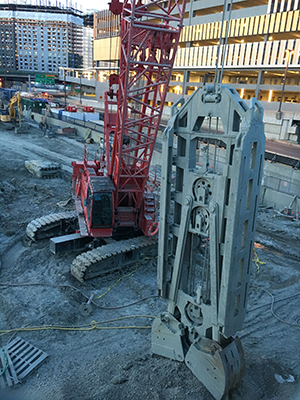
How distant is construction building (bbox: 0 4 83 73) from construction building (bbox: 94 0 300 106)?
365 ft

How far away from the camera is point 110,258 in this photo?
34.6ft

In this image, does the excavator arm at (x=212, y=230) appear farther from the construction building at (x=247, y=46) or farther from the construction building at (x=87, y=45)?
the construction building at (x=87, y=45)

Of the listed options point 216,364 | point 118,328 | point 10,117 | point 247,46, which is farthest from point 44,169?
point 247,46

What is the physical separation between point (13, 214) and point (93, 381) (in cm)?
1042

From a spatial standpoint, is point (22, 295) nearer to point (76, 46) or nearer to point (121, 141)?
point (121, 141)

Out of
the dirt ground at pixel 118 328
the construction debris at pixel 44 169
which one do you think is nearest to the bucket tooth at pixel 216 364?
the dirt ground at pixel 118 328

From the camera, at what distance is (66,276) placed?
34.1 ft

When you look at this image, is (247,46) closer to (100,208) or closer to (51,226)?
(51,226)

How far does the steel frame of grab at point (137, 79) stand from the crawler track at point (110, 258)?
128 centimetres

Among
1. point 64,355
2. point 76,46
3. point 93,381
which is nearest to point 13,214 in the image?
point 64,355

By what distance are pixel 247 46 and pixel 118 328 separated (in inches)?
1620

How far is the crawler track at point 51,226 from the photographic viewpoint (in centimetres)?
1234

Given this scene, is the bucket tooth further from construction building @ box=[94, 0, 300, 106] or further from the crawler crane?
construction building @ box=[94, 0, 300, 106]

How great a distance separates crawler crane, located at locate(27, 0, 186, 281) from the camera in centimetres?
1022
